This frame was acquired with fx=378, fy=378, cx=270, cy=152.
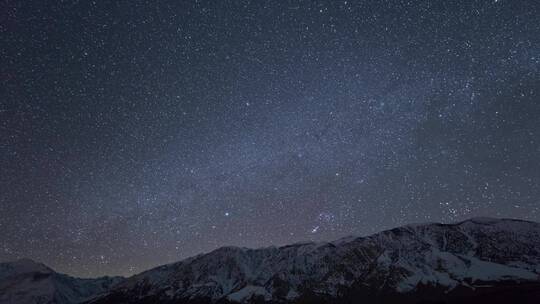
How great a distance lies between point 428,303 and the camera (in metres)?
119

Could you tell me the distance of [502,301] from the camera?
12562 centimetres

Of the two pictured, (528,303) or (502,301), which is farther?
(502,301)

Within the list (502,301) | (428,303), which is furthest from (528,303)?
(428,303)

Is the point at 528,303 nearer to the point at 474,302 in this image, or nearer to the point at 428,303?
the point at 474,302

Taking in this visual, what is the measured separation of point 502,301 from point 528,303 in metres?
12.8

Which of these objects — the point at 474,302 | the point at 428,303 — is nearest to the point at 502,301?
the point at 474,302

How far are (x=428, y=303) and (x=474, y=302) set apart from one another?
884 inches

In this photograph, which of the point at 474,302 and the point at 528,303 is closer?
the point at 528,303

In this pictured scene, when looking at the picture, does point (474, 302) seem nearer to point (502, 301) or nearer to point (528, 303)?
point (502, 301)

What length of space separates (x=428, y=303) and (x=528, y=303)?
1119 inches

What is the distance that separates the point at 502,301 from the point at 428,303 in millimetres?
28520

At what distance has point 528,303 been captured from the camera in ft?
372

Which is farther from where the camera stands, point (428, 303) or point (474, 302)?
point (474, 302)

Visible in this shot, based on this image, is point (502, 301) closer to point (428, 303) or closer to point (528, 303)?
point (528, 303)
